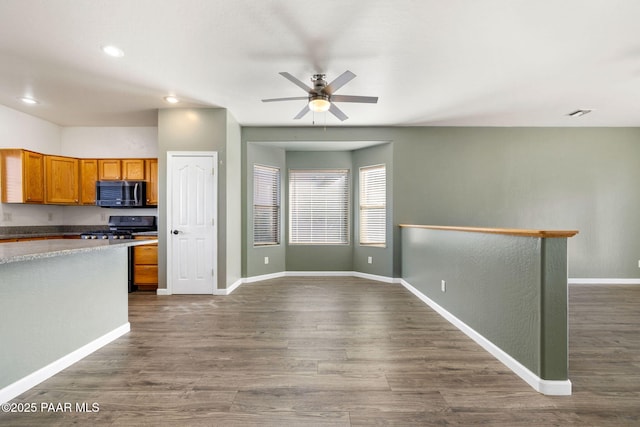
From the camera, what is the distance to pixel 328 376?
1996 millimetres

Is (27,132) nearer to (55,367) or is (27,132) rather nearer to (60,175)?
(60,175)

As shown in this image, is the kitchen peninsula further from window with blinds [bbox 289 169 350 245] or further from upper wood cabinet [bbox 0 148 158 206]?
window with blinds [bbox 289 169 350 245]

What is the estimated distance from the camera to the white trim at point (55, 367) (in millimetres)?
1747

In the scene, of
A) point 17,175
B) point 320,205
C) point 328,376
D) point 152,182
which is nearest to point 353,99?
point 328,376

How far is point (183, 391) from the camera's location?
1831 millimetres

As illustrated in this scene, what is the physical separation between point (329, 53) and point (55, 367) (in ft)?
11.3

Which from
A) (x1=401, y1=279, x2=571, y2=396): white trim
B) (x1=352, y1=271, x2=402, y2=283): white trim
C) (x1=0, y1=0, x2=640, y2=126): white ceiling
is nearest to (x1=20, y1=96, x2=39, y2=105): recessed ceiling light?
(x1=0, y1=0, x2=640, y2=126): white ceiling

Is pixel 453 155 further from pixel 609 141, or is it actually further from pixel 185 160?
pixel 185 160

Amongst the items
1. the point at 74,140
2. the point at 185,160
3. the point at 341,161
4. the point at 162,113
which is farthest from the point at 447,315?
the point at 74,140

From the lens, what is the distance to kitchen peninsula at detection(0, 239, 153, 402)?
177 cm

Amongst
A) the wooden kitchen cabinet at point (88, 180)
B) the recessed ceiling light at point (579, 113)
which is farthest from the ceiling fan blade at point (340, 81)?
the wooden kitchen cabinet at point (88, 180)

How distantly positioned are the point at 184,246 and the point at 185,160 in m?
1.28

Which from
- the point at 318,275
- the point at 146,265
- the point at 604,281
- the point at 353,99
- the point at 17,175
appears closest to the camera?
the point at 353,99

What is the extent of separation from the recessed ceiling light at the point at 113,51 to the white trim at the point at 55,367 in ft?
8.67
